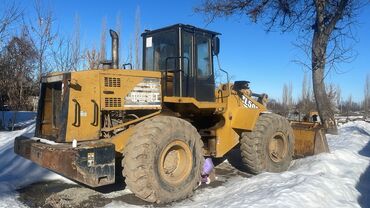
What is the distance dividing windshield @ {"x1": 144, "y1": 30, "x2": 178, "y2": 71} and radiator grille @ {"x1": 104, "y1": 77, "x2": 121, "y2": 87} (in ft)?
4.61

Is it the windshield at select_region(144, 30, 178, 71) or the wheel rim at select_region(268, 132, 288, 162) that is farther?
the wheel rim at select_region(268, 132, 288, 162)

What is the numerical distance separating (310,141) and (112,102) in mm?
5874

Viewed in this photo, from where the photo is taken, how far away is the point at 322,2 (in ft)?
48.5

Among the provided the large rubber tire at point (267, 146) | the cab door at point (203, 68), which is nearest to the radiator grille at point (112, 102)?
the cab door at point (203, 68)

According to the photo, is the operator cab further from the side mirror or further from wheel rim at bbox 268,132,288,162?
wheel rim at bbox 268,132,288,162

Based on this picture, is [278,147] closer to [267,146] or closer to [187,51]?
[267,146]

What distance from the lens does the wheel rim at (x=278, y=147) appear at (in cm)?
923

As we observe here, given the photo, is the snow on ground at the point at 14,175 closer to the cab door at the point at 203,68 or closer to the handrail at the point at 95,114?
the handrail at the point at 95,114

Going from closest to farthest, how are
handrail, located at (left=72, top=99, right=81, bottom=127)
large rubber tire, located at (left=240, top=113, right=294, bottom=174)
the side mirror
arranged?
handrail, located at (left=72, top=99, right=81, bottom=127) < the side mirror < large rubber tire, located at (left=240, top=113, right=294, bottom=174)

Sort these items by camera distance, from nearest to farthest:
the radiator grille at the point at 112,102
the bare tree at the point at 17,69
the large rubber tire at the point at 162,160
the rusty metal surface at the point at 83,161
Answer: the rusty metal surface at the point at 83,161 → the large rubber tire at the point at 162,160 → the radiator grille at the point at 112,102 → the bare tree at the point at 17,69

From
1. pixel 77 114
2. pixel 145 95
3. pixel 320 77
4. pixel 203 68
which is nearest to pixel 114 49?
pixel 145 95

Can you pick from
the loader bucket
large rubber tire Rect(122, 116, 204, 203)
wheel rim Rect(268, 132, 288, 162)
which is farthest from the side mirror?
the loader bucket

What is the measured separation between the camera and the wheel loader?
6273 millimetres

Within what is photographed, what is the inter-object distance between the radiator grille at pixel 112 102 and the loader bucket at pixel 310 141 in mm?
5710
